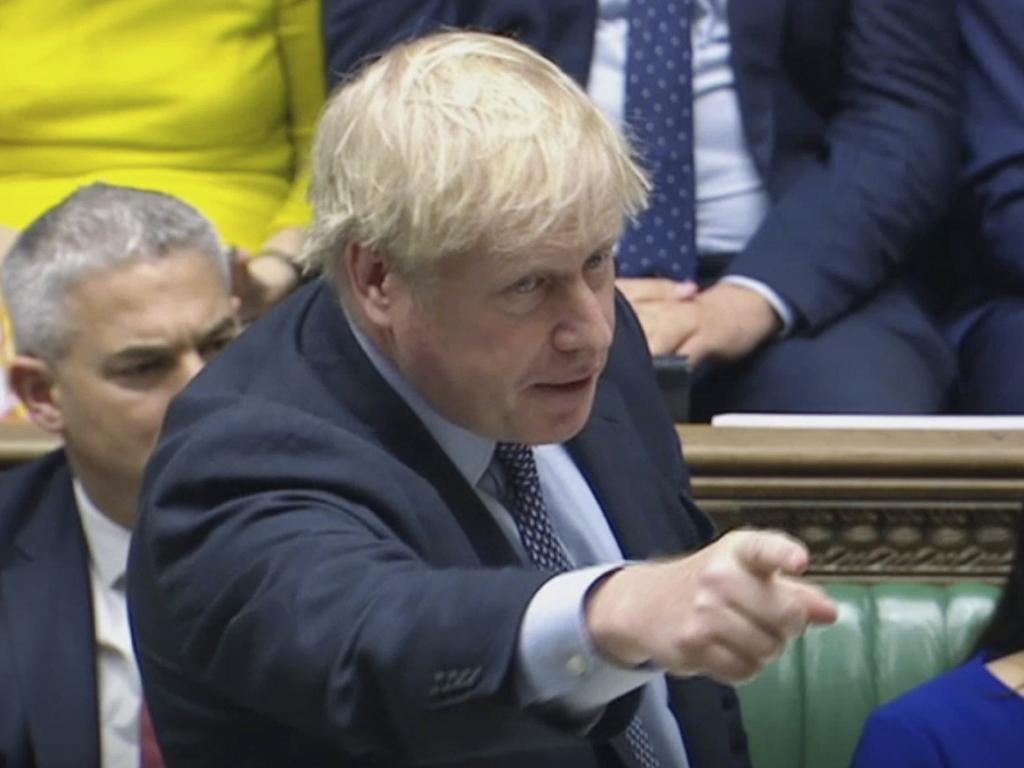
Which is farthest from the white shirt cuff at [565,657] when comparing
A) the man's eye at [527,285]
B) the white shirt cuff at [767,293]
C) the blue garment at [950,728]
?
the white shirt cuff at [767,293]

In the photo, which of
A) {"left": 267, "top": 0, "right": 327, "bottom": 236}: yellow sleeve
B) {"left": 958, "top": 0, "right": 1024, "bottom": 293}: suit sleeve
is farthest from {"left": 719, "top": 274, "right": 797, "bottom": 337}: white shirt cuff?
{"left": 267, "top": 0, "right": 327, "bottom": 236}: yellow sleeve

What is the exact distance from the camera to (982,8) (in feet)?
7.77

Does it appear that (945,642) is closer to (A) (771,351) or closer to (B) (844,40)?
(A) (771,351)

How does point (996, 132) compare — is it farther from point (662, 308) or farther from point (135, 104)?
point (135, 104)

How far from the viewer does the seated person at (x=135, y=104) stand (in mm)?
2348

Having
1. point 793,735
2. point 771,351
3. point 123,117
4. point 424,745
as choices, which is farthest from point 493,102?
point 123,117

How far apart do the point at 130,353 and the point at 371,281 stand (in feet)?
1.93

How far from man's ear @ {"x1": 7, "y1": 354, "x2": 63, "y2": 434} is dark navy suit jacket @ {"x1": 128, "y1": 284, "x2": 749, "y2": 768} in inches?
20.2

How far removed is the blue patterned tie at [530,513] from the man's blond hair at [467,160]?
159mm

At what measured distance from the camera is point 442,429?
1194mm

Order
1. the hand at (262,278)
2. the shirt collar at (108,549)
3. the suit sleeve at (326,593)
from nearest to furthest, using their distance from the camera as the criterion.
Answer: the suit sleeve at (326,593) → the shirt collar at (108,549) → the hand at (262,278)

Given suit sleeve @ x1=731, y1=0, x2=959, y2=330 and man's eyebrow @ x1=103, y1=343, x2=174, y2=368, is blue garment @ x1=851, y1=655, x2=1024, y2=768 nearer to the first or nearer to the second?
man's eyebrow @ x1=103, y1=343, x2=174, y2=368

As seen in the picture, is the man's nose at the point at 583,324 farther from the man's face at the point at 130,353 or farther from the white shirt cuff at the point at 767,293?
the white shirt cuff at the point at 767,293

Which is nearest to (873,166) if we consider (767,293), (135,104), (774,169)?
(774,169)
